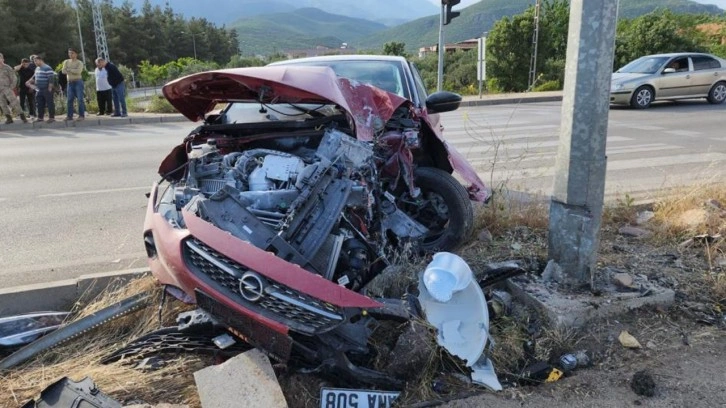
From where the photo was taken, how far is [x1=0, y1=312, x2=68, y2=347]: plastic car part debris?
3199 mm

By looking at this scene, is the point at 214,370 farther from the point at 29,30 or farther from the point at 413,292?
the point at 29,30

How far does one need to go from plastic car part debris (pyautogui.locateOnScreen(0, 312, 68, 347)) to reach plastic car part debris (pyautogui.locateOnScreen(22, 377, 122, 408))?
0.97 m

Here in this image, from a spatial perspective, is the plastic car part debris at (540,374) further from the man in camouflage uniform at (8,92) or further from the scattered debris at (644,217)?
the man in camouflage uniform at (8,92)

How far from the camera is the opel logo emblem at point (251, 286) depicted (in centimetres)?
234

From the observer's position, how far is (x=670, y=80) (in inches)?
620

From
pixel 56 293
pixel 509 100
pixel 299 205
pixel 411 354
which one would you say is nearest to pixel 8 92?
pixel 56 293

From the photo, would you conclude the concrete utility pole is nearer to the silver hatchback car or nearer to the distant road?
the distant road

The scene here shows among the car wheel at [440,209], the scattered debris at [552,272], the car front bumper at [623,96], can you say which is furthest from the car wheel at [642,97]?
the scattered debris at [552,272]

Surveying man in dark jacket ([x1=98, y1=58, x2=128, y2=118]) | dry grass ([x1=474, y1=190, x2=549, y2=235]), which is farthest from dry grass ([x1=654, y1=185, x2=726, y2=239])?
man in dark jacket ([x1=98, y1=58, x2=128, y2=118])

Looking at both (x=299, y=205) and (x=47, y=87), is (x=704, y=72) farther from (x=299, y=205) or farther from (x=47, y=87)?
(x=47, y=87)

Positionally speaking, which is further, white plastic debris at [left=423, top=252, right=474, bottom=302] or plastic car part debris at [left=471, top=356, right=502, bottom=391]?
white plastic debris at [left=423, top=252, right=474, bottom=302]

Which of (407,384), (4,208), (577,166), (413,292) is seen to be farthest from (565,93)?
(4,208)

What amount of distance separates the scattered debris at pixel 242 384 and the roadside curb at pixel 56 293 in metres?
1.72

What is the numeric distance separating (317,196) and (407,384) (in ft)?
3.51
